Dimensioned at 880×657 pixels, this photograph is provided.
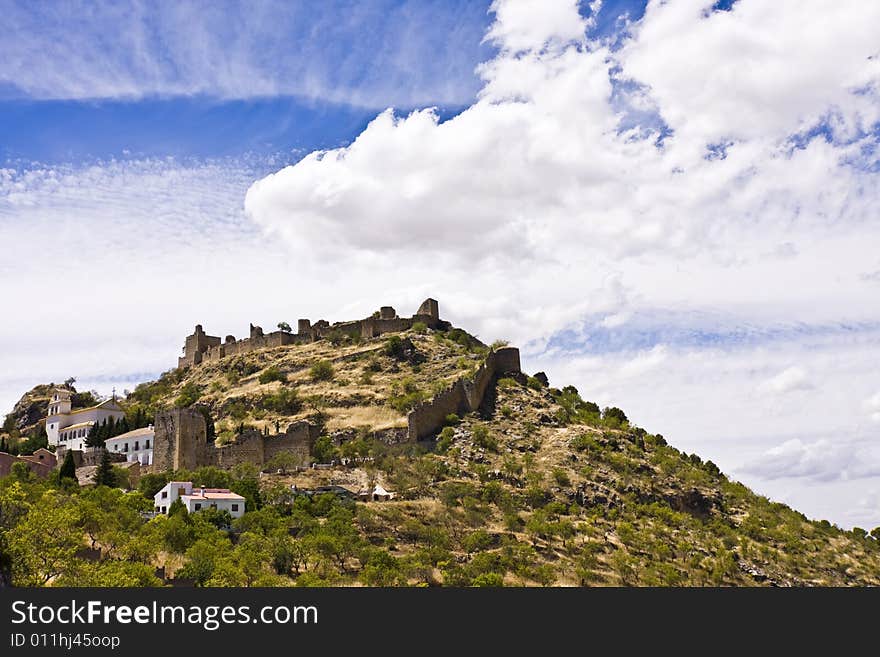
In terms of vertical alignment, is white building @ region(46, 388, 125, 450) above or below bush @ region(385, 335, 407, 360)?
below

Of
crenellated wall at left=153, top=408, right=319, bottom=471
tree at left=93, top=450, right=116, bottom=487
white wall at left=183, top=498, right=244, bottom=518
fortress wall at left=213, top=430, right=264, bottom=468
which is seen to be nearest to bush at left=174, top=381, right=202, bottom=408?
crenellated wall at left=153, top=408, right=319, bottom=471

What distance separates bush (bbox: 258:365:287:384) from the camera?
80.8 m

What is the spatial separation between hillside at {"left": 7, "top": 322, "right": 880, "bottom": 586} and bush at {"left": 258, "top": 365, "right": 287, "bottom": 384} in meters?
0.17

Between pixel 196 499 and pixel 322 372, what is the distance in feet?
95.2

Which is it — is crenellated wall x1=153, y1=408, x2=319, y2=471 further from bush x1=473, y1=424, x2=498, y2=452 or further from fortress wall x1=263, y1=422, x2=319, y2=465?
bush x1=473, y1=424, x2=498, y2=452

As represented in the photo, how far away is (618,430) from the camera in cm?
7131

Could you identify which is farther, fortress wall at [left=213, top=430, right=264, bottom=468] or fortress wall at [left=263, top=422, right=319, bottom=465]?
fortress wall at [left=263, top=422, right=319, bottom=465]

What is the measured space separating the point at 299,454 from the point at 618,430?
78.5 feet

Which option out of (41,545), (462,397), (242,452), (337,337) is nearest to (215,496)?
(242,452)

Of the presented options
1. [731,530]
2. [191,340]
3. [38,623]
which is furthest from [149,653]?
[191,340]

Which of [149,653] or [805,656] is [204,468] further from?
[805,656]

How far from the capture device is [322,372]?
259ft

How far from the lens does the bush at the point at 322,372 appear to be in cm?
7869

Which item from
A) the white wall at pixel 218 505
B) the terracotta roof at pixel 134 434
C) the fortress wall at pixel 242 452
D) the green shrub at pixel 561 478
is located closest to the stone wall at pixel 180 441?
the fortress wall at pixel 242 452
